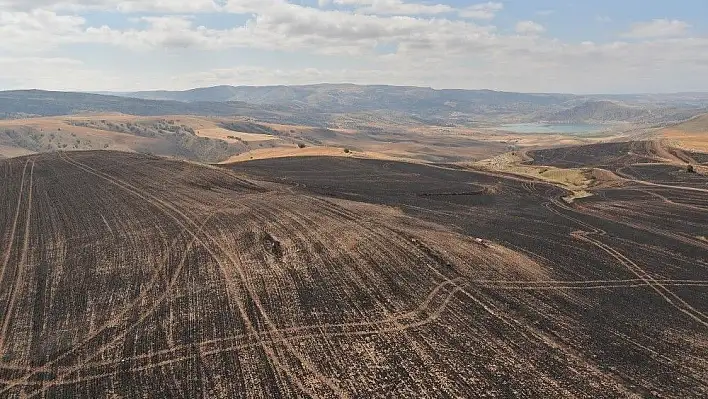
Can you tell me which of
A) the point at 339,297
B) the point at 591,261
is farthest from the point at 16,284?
the point at 591,261

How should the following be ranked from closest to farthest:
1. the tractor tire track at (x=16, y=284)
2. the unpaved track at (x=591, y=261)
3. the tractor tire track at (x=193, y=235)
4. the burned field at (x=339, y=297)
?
the burned field at (x=339, y=297) < the tractor tire track at (x=193, y=235) < the unpaved track at (x=591, y=261) < the tractor tire track at (x=16, y=284)

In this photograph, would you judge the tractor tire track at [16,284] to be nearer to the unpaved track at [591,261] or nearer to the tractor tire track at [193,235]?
the tractor tire track at [193,235]

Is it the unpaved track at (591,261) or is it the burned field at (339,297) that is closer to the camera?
the burned field at (339,297)

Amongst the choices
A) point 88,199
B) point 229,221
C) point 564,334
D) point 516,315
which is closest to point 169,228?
point 229,221

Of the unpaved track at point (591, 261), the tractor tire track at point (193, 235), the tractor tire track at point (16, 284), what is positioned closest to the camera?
the tractor tire track at point (193, 235)

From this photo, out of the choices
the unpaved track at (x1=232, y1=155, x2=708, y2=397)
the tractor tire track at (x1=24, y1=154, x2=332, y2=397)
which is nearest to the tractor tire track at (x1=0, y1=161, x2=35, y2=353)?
the tractor tire track at (x1=24, y1=154, x2=332, y2=397)

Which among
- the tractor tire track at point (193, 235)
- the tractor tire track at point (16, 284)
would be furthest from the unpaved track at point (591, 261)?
the tractor tire track at point (16, 284)

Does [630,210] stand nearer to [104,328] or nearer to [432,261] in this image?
[432,261]

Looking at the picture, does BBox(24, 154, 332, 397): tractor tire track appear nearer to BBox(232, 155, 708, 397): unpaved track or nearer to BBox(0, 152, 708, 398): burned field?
BBox(0, 152, 708, 398): burned field
